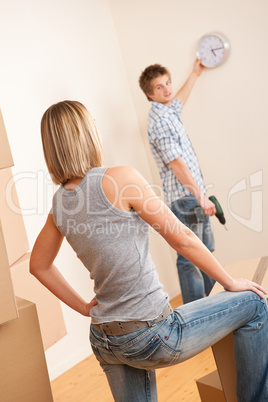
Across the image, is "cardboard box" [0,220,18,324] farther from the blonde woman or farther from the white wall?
the white wall

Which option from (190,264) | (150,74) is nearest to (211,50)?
(150,74)

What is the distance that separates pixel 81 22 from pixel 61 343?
2.09m

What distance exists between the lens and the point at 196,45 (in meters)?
3.43

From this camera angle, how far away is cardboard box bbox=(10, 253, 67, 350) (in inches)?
81.5

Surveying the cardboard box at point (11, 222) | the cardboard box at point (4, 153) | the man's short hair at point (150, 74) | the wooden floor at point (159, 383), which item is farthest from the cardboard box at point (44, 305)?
the man's short hair at point (150, 74)

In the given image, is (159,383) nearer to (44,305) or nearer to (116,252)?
(44,305)

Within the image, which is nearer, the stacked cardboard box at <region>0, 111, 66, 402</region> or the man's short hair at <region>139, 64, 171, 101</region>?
the stacked cardboard box at <region>0, 111, 66, 402</region>

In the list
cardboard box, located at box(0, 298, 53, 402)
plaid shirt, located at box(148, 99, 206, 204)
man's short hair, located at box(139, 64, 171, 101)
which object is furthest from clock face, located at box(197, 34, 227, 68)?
cardboard box, located at box(0, 298, 53, 402)

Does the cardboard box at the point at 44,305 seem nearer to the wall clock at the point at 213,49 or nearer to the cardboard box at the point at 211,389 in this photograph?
the cardboard box at the point at 211,389

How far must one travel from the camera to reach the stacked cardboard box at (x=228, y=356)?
1.56 metres

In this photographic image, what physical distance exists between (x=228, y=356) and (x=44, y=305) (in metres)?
0.88

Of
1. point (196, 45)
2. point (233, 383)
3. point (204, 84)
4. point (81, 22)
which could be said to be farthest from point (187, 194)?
point (233, 383)

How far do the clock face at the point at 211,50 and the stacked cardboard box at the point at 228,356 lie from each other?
1.87 metres

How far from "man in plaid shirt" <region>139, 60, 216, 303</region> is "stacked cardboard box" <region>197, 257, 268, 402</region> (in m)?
1.16
